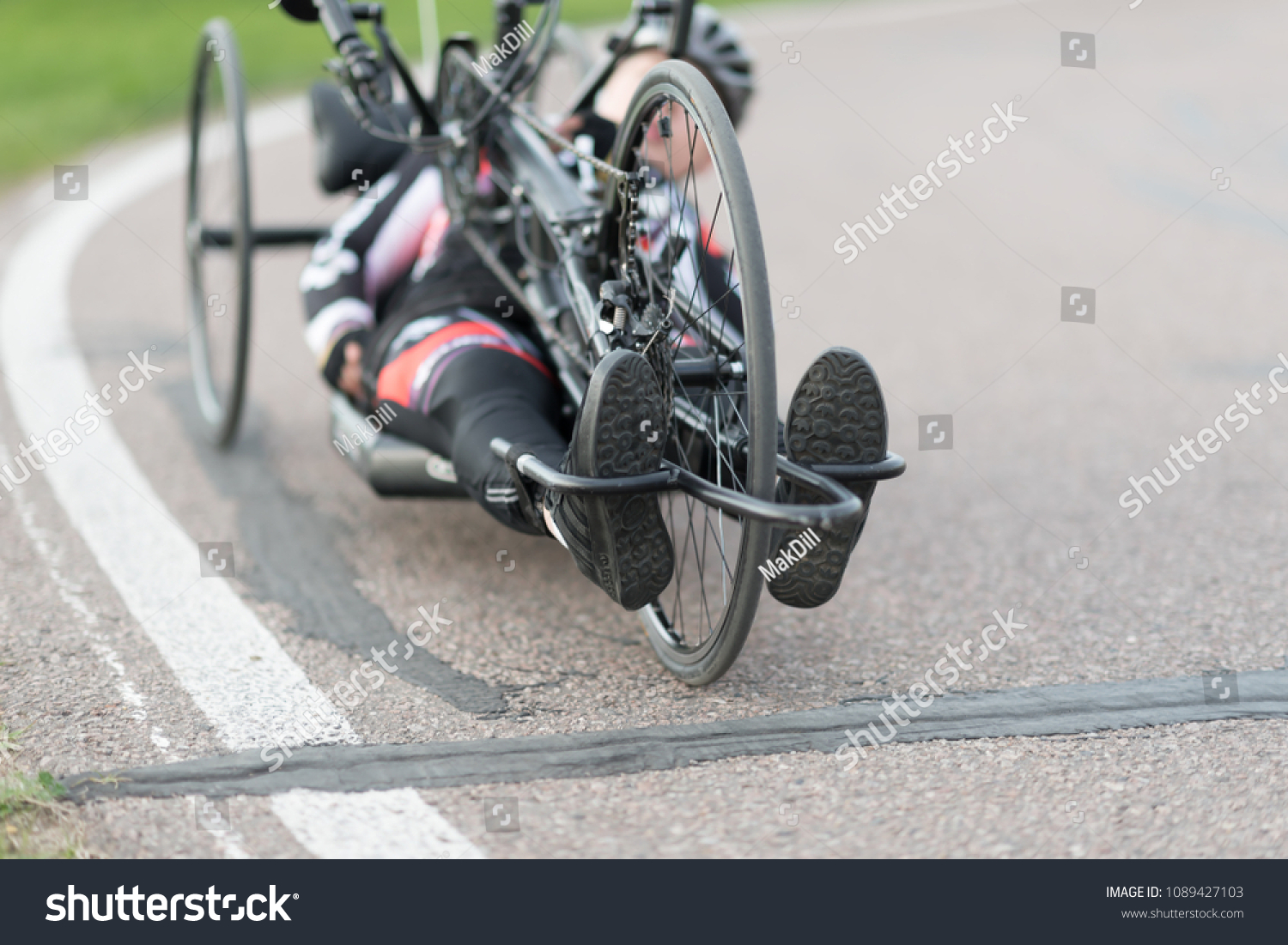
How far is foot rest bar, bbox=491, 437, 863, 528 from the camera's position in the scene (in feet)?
7.44

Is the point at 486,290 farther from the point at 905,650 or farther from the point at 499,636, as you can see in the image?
the point at 905,650

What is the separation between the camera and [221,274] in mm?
6332

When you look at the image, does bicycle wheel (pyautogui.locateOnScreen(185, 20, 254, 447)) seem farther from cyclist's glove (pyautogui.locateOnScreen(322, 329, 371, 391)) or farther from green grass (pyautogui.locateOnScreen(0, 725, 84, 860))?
green grass (pyautogui.locateOnScreen(0, 725, 84, 860))

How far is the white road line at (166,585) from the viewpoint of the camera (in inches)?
90.7

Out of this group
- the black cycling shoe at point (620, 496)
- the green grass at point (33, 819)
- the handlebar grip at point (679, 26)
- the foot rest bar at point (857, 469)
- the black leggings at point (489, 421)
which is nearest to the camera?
the green grass at point (33, 819)

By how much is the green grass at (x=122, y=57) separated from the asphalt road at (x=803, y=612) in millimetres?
1863

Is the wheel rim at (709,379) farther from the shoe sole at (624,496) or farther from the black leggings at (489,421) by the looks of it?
the black leggings at (489,421)
